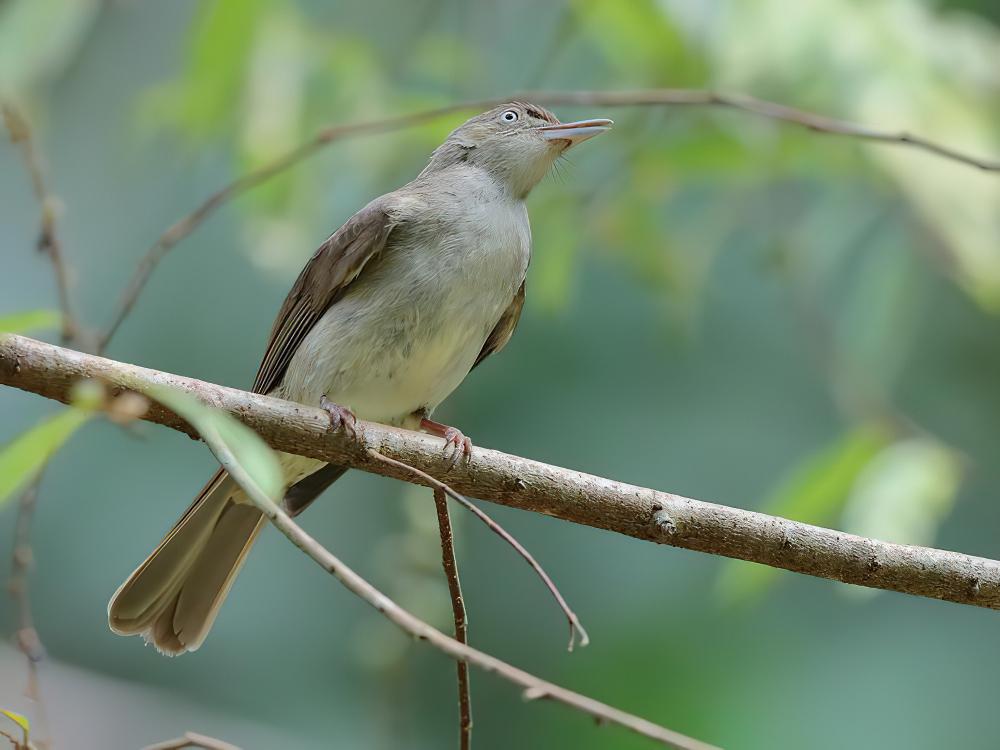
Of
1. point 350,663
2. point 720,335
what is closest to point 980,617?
point 720,335

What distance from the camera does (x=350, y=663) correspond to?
247 inches

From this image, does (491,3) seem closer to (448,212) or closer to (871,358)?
(448,212)

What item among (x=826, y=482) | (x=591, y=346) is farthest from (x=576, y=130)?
(x=591, y=346)

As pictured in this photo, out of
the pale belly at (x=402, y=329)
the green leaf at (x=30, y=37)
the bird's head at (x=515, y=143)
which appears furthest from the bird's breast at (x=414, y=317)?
the green leaf at (x=30, y=37)

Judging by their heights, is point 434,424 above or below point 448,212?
below

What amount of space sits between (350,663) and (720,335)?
3145mm

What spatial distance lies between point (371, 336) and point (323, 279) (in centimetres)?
28

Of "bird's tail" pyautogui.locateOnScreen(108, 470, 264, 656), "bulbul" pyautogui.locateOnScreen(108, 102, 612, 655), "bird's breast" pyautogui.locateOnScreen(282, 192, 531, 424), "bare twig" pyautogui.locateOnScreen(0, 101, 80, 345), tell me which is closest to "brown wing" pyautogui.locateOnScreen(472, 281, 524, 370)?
"bulbul" pyautogui.locateOnScreen(108, 102, 612, 655)

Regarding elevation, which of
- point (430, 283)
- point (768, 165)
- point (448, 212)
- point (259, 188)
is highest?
point (768, 165)

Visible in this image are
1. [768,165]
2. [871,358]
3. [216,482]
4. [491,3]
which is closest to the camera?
[216,482]

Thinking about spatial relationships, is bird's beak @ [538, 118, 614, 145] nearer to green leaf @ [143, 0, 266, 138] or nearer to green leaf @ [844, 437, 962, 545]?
green leaf @ [143, 0, 266, 138]

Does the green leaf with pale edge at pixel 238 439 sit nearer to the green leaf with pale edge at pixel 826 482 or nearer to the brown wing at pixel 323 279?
the brown wing at pixel 323 279

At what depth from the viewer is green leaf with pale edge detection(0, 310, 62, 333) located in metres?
1.82

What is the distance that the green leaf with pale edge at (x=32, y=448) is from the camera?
5.44 ft
